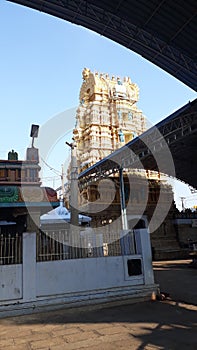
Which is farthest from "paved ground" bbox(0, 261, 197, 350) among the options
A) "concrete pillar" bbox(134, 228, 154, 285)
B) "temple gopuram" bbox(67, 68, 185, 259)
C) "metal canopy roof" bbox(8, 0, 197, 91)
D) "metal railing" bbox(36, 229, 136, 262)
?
"temple gopuram" bbox(67, 68, 185, 259)

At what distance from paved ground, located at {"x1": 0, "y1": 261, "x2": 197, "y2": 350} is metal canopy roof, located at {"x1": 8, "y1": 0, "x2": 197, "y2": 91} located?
13.0 metres

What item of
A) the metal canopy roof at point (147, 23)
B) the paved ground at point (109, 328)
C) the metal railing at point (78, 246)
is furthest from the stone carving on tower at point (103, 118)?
the paved ground at point (109, 328)

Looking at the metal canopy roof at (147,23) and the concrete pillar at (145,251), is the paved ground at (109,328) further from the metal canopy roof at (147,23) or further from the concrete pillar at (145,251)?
the metal canopy roof at (147,23)

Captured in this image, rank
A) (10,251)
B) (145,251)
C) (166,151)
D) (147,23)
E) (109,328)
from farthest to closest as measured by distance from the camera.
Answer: (166,151) < (147,23) < (145,251) < (10,251) < (109,328)

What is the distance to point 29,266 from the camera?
805cm

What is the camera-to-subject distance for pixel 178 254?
26906 millimetres

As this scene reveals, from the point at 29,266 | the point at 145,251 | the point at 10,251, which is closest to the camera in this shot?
the point at 29,266

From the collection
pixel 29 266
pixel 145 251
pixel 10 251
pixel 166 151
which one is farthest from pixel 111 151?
pixel 29 266

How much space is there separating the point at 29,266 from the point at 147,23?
13511 mm

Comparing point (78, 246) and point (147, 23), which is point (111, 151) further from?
point (78, 246)

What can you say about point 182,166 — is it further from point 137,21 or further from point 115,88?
point 115,88

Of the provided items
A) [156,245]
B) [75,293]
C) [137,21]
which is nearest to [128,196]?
[156,245]

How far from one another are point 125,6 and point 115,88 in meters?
28.7

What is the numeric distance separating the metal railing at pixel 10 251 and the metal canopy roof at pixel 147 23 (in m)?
12.7
